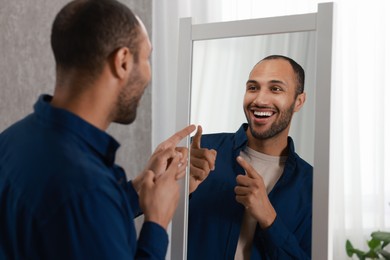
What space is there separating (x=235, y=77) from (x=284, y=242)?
561 mm

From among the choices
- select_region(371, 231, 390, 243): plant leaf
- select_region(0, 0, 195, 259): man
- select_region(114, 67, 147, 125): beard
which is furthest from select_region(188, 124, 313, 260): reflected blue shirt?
select_region(371, 231, 390, 243): plant leaf

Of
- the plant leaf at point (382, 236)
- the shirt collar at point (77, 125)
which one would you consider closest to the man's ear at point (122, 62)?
the shirt collar at point (77, 125)

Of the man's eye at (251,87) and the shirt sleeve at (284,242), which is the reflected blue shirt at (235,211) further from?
the man's eye at (251,87)

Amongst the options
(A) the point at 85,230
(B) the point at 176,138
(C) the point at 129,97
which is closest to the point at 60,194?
(A) the point at 85,230

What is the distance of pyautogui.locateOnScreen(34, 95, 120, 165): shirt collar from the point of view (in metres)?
1.36

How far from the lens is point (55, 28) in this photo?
1435 millimetres

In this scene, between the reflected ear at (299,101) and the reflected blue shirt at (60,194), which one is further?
the reflected ear at (299,101)

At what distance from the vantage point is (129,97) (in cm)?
150

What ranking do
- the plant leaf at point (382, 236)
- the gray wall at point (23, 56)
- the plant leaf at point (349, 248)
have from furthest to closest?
1. the plant leaf at point (349, 248)
2. the plant leaf at point (382, 236)
3. the gray wall at point (23, 56)

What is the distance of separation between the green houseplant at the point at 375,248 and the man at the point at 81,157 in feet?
5.06

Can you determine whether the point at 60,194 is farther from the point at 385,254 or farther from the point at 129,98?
the point at 385,254

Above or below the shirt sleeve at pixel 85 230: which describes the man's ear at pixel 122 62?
above

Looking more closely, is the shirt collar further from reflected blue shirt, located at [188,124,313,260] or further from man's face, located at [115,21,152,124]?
reflected blue shirt, located at [188,124,313,260]

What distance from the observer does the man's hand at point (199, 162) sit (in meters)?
2.19
